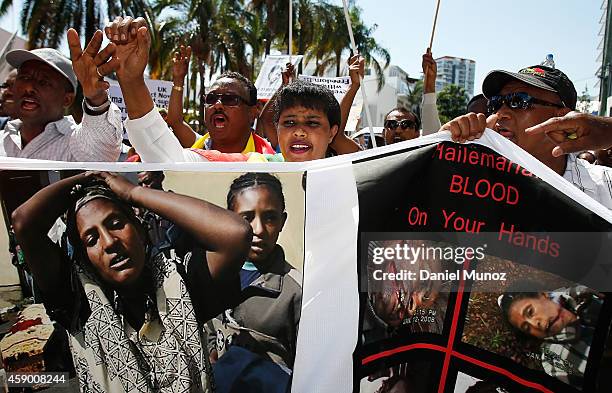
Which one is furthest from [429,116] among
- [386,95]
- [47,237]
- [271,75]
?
[386,95]

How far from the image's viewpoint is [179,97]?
14.9 ft

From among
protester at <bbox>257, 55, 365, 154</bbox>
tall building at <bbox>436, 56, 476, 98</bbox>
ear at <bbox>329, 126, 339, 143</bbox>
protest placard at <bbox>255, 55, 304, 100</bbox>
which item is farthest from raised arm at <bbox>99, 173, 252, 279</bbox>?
tall building at <bbox>436, 56, 476, 98</bbox>

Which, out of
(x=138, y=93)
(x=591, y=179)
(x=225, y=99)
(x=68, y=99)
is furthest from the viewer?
(x=225, y=99)

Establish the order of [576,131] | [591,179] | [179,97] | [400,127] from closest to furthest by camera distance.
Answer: [576,131]
[591,179]
[179,97]
[400,127]

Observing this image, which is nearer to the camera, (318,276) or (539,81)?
(318,276)

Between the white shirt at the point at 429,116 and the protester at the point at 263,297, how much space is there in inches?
74.6

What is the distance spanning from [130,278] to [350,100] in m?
2.29

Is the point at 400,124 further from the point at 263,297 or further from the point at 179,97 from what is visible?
the point at 263,297

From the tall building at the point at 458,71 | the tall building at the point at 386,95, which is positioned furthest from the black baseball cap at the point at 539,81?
the tall building at the point at 458,71

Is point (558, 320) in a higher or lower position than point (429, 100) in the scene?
lower

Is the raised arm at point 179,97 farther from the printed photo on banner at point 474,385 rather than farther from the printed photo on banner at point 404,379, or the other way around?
the printed photo on banner at point 474,385

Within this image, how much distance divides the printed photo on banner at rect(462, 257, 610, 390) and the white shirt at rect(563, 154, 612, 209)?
0.63 meters

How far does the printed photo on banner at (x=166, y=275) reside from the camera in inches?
71.9

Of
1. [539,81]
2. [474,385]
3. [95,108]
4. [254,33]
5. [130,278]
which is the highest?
[254,33]
